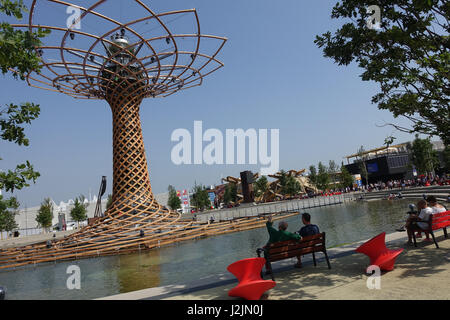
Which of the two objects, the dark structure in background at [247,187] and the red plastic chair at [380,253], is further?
the dark structure in background at [247,187]

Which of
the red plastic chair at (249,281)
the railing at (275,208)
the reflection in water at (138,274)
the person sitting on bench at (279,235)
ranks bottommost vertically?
the railing at (275,208)

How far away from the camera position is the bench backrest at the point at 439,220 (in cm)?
527

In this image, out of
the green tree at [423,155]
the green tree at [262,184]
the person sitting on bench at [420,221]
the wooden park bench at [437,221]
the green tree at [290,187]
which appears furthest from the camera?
the green tree at [262,184]

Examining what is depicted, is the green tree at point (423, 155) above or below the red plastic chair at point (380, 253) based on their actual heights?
above

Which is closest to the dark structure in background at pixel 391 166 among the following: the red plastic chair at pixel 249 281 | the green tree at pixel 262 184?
the green tree at pixel 262 184

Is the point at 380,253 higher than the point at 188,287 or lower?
higher

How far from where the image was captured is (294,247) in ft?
15.0

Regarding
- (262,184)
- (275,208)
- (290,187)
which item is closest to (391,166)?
(290,187)

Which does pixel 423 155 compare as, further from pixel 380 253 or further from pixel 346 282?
pixel 346 282

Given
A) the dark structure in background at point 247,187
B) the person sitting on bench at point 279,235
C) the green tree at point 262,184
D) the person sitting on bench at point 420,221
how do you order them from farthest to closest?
the green tree at point 262,184 < the dark structure in background at point 247,187 < the person sitting on bench at point 420,221 < the person sitting on bench at point 279,235

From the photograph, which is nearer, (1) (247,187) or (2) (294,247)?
(2) (294,247)

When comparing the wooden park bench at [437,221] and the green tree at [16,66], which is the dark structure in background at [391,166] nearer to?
the wooden park bench at [437,221]

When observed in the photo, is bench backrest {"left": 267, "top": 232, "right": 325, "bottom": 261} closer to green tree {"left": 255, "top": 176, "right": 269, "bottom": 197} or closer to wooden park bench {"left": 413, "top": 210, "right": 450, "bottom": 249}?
wooden park bench {"left": 413, "top": 210, "right": 450, "bottom": 249}

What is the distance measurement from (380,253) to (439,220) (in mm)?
2104
